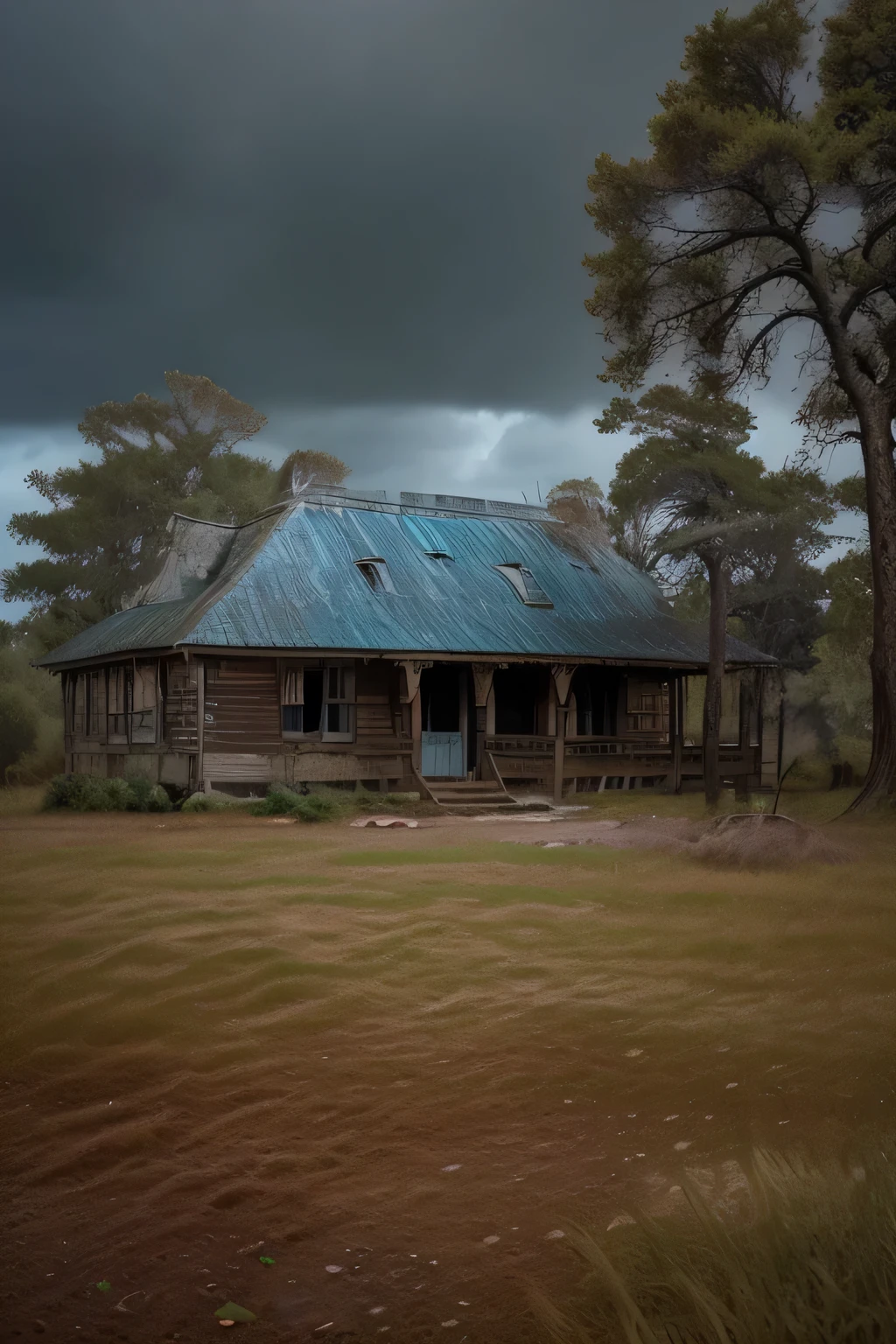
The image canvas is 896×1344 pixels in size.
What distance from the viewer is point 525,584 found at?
25.1 metres

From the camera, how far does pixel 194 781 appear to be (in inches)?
814

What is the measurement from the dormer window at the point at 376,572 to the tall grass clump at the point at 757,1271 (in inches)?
772

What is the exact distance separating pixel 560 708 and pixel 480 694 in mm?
1821

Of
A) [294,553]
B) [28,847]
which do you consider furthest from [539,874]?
[294,553]

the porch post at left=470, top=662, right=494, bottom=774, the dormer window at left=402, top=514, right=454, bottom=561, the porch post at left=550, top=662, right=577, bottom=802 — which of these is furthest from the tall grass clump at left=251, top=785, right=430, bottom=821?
the dormer window at left=402, top=514, right=454, bottom=561

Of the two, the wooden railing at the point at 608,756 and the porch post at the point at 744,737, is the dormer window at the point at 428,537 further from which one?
the porch post at the point at 744,737

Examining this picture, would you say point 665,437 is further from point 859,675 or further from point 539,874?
point 539,874

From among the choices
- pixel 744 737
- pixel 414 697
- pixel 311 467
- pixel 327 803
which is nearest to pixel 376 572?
pixel 414 697

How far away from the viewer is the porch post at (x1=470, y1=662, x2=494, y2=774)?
2194cm

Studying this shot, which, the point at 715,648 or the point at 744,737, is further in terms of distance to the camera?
the point at 744,737

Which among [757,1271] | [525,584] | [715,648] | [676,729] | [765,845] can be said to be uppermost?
[525,584]

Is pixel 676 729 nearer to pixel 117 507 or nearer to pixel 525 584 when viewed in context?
pixel 525 584

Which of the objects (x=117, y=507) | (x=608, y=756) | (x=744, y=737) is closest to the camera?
(x=608, y=756)

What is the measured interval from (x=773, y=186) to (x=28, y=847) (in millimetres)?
13856
